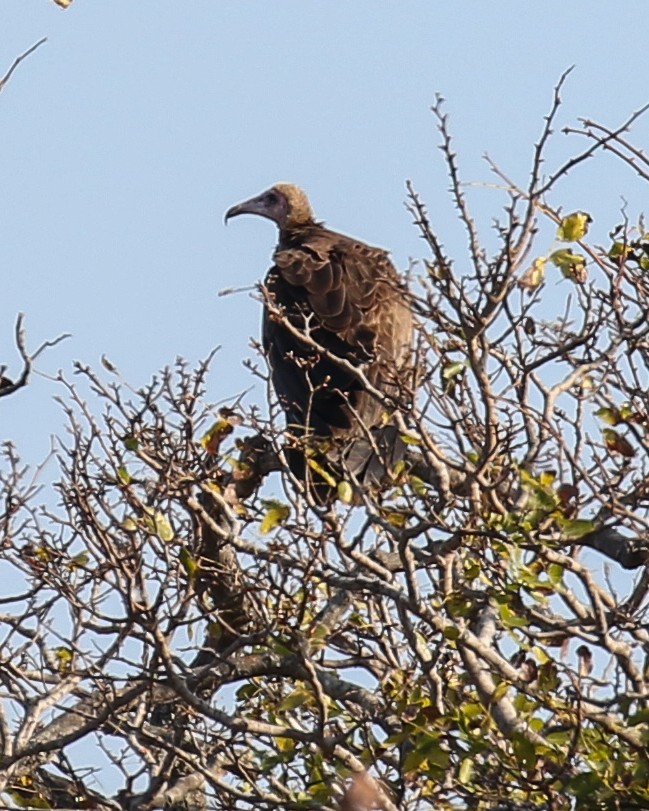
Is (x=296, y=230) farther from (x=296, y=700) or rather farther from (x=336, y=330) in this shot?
(x=296, y=700)

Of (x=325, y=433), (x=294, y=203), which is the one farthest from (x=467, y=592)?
(x=294, y=203)

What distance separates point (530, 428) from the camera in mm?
6512

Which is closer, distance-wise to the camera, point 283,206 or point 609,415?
point 609,415

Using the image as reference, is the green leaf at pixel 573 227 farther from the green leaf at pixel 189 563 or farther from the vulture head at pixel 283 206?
the vulture head at pixel 283 206

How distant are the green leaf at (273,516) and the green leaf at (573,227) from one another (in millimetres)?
1343

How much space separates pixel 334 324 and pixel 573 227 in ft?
9.55

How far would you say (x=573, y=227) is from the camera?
241 inches

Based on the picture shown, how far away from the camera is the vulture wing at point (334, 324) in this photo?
28.1 feet

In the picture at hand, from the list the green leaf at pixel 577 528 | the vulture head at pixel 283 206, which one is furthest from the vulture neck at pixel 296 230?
the green leaf at pixel 577 528

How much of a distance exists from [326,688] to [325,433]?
245 cm

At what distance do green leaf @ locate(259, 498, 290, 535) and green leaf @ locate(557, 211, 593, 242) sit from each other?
1.34m

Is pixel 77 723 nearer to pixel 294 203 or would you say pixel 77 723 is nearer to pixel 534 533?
pixel 534 533

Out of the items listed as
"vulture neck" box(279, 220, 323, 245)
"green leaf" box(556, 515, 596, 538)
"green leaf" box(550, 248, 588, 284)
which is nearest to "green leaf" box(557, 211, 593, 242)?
"green leaf" box(550, 248, 588, 284)

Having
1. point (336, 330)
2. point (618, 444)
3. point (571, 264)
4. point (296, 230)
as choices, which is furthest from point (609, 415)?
point (296, 230)
